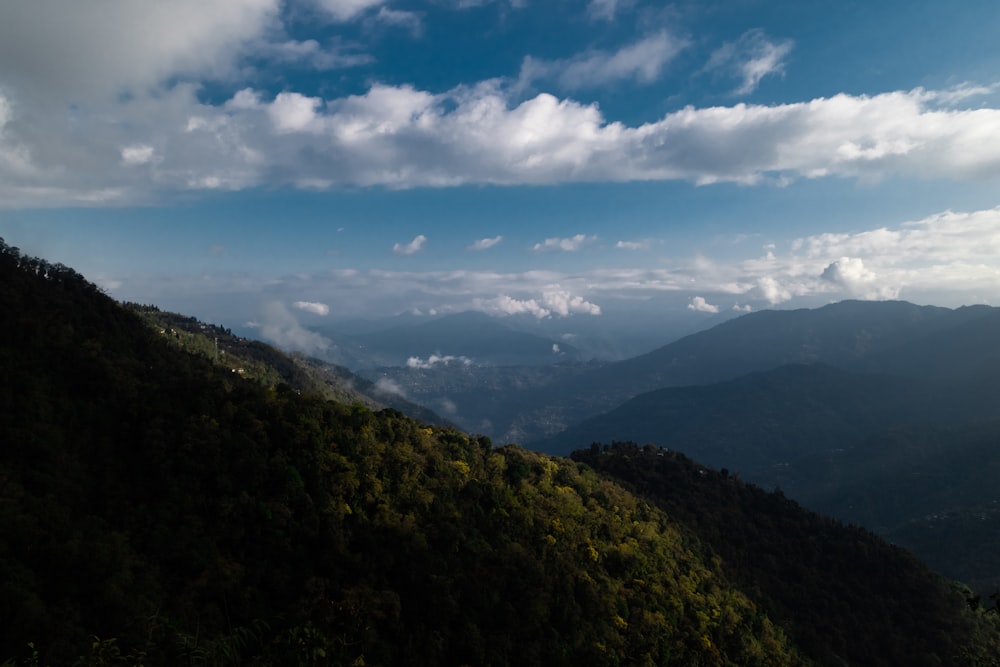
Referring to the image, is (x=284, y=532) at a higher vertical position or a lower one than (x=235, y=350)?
lower

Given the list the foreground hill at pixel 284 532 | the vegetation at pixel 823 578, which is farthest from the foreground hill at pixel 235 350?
the vegetation at pixel 823 578

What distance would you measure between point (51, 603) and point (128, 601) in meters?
3.24

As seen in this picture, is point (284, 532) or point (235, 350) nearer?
point (284, 532)

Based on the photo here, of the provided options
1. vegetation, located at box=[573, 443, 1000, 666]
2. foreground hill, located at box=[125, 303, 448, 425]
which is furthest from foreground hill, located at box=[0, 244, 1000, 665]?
foreground hill, located at box=[125, 303, 448, 425]

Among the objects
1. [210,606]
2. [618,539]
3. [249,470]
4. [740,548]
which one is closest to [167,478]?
[249,470]

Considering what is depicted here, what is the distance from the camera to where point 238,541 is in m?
37.3

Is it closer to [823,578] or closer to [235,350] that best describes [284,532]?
[823,578]

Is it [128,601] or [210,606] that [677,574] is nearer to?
[210,606]

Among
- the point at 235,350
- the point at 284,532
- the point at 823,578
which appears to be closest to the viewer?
the point at 284,532

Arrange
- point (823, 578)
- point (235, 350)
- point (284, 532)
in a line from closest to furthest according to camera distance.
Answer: point (284, 532) < point (823, 578) < point (235, 350)

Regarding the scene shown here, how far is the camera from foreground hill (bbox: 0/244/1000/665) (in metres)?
29.5

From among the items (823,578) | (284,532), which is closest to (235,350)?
(284,532)

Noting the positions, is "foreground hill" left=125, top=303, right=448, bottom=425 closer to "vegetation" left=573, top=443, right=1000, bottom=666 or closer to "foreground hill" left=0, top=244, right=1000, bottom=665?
"foreground hill" left=0, top=244, right=1000, bottom=665

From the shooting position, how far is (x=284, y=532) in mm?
39094
